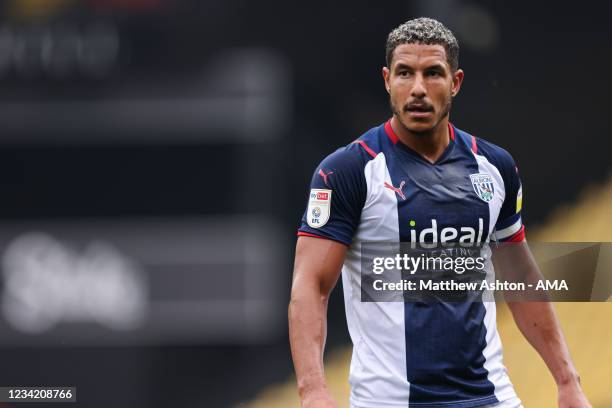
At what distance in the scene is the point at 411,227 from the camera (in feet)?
12.8

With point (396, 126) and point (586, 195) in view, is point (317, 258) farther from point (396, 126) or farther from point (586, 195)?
point (586, 195)

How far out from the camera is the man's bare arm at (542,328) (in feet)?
13.4

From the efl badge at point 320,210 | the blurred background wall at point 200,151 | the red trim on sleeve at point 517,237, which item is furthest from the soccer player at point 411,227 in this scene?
the blurred background wall at point 200,151

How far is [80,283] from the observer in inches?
293

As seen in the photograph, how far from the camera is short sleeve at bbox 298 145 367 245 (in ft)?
12.5

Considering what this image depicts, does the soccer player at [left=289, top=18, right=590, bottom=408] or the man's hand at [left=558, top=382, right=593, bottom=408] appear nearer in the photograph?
the soccer player at [left=289, top=18, right=590, bottom=408]

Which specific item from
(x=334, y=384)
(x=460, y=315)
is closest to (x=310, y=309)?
(x=460, y=315)

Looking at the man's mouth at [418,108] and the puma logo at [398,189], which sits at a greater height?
the man's mouth at [418,108]

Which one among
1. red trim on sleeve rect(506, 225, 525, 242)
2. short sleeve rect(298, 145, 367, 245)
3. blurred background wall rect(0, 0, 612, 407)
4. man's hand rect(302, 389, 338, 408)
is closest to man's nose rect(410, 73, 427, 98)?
short sleeve rect(298, 145, 367, 245)

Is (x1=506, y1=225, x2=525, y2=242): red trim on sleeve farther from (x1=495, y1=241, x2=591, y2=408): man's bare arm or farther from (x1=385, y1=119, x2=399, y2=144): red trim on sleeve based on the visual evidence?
(x1=385, y1=119, x2=399, y2=144): red trim on sleeve

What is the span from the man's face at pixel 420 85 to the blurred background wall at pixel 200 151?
294cm

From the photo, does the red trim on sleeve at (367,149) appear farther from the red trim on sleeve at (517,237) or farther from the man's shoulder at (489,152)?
the red trim on sleeve at (517,237)

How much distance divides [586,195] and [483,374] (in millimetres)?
3068

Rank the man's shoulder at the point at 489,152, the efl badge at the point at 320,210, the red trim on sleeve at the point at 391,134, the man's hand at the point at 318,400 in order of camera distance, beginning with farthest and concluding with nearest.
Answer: the man's shoulder at the point at 489,152, the red trim on sleeve at the point at 391,134, the efl badge at the point at 320,210, the man's hand at the point at 318,400
